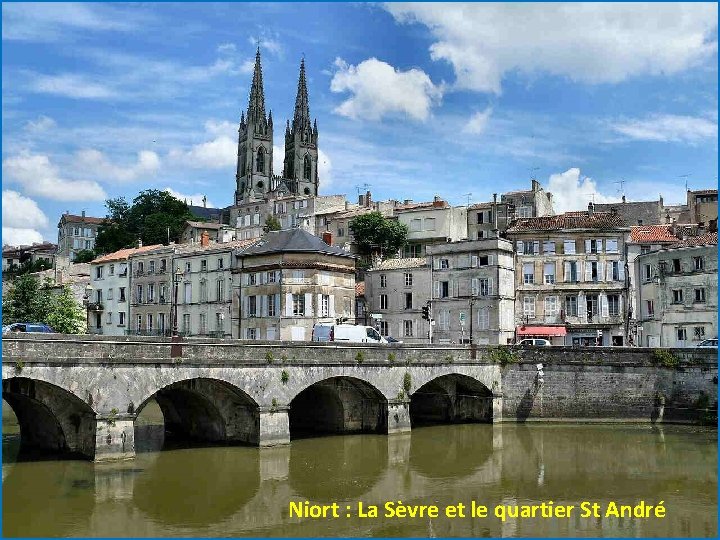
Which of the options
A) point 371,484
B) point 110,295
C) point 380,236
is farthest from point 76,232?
point 371,484

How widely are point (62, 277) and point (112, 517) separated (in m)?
62.2

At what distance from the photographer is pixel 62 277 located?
79.5 meters

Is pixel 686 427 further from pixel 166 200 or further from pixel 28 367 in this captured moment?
pixel 166 200

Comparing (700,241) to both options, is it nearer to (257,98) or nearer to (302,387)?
(302,387)

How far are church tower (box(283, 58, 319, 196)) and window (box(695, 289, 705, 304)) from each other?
10150 centimetres

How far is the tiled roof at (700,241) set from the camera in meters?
48.2

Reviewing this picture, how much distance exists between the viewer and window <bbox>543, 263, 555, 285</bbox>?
55.6 meters

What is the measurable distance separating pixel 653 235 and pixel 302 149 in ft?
323

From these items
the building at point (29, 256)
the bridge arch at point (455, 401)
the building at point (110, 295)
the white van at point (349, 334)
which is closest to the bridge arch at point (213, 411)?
the white van at point (349, 334)

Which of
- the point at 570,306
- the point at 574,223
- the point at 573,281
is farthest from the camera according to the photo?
the point at 574,223

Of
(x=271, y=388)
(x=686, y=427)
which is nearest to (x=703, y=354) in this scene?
(x=686, y=427)

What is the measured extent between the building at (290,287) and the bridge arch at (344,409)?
13299mm

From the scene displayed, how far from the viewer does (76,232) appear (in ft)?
413

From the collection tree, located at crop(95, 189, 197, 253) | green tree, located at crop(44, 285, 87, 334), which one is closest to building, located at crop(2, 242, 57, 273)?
tree, located at crop(95, 189, 197, 253)
